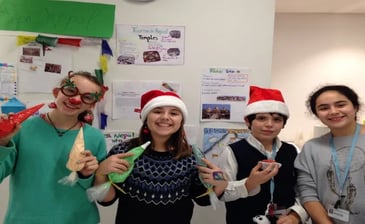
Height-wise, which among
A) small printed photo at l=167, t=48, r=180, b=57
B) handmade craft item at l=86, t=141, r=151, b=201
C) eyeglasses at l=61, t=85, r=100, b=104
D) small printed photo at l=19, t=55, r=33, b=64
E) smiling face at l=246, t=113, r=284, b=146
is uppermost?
small printed photo at l=167, t=48, r=180, b=57

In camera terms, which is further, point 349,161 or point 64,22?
point 64,22

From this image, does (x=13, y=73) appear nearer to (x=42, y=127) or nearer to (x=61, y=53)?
(x=61, y=53)

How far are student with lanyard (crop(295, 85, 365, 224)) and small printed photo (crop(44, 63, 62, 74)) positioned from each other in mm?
1506

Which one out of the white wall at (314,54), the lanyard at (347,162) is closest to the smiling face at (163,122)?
the lanyard at (347,162)

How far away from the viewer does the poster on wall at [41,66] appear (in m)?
1.85

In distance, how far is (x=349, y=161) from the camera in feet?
4.16

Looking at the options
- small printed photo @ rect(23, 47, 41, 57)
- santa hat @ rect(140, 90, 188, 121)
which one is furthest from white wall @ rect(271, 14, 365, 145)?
small printed photo @ rect(23, 47, 41, 57)

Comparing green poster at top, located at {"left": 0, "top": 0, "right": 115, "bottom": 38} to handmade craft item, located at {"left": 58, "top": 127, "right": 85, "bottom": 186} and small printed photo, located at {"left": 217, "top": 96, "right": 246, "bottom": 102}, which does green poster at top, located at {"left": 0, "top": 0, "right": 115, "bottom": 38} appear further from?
handmade craft item, located at {"left": 58, "top": 127, "right": 85, "bottom": 186}

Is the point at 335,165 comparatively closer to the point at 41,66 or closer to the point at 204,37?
the point at 204,37

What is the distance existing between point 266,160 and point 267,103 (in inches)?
11.3

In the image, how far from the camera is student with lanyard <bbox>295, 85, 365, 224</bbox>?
1.24m

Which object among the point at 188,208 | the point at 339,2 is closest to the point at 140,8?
the point at 188,208

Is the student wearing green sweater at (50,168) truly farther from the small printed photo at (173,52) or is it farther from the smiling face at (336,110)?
the smiling face at (336,110)

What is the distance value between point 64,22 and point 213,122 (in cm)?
114
